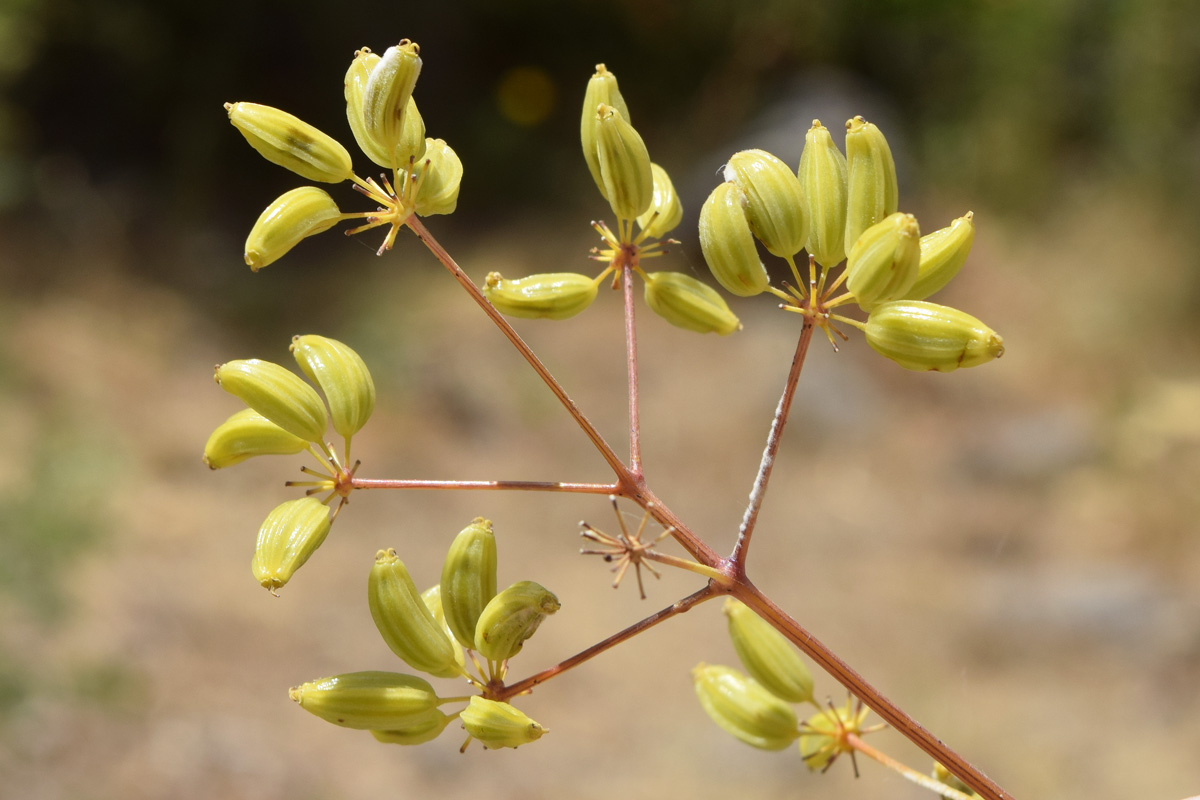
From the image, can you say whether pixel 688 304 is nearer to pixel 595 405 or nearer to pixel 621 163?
pixel 621 163

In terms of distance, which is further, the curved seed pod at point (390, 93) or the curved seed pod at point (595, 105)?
the curved seed pod at point (595, 105)

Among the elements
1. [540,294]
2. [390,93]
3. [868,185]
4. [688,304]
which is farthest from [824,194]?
[390,93]

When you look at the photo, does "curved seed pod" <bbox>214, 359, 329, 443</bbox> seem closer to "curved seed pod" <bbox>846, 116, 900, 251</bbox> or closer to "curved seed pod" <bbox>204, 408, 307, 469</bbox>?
"curved seed pod" <bbox>204, 408, 307, 469</bbox>

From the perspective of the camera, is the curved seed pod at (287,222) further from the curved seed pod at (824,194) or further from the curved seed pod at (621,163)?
the curved seed pod at (824,194)

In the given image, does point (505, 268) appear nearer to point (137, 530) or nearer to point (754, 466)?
point (754, 466)

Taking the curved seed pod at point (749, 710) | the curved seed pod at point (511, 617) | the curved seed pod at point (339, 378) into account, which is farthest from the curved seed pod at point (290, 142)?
the curved seed pod at point (749, 710)

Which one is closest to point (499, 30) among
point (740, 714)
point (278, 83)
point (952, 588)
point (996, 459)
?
point (278, 83)
